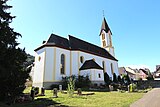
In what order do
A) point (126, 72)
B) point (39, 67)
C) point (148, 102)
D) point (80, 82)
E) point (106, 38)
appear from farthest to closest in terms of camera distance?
point (126, 72) → point (106, 38) → point (39, 67) → point (80, 82) → point (148, 102)

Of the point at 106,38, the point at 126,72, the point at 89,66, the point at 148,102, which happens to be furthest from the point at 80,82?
the point at 126,72

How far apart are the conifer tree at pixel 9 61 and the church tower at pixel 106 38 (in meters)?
33.9

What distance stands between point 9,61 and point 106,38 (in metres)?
35.7

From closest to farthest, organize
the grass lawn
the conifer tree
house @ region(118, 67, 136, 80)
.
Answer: the grass lawn, the conifer tree, house @ region(118, 67, 136, 80)

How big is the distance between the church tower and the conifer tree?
111 feet

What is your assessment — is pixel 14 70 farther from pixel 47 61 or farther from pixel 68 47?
pixel 68 47

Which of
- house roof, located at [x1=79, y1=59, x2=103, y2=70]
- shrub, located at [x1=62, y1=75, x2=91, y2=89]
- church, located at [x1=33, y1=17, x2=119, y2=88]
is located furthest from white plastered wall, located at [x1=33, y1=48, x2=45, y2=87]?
house roof, located at [x1=79, y1=59, x2=103, y2=70]

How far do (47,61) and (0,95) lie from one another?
14646 mm

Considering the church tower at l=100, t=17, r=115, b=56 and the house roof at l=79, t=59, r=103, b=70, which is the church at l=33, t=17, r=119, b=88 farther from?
the church tower at l=100, t=17, r=115, b=56

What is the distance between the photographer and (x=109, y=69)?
40.1 m

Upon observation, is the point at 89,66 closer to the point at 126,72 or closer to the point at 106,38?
the point at 106,38

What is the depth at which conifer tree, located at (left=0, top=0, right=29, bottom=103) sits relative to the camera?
1076cm

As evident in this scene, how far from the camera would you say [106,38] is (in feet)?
144

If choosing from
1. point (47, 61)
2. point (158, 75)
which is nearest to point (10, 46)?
point (47, 61)
